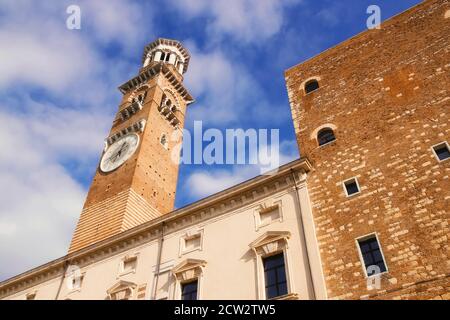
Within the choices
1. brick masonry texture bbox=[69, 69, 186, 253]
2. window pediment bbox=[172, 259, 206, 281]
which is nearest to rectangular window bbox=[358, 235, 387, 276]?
window pediment bbox=[172, 259, 206, 281]

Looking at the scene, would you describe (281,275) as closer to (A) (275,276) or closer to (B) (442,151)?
(A) (275,276)

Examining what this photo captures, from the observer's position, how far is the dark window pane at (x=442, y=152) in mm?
13914

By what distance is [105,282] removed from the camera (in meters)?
18.8

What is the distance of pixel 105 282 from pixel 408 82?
1609cm

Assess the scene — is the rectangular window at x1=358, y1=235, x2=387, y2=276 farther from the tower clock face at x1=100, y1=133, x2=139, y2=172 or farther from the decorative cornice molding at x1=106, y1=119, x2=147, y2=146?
the decorative cornice molding at x1=106, y1=119, x2=147, y2=146

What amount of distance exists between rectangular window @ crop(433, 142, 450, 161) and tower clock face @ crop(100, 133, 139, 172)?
23.3 metres

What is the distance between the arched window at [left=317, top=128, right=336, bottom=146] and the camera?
1767 centimetres

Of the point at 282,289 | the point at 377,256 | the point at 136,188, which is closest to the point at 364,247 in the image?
the point at 377,256

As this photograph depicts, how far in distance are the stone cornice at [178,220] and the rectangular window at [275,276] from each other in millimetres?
2955

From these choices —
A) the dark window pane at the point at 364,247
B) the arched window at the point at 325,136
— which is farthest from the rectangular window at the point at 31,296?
the dark window pane at the point at 364,247

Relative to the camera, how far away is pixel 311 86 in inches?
816
